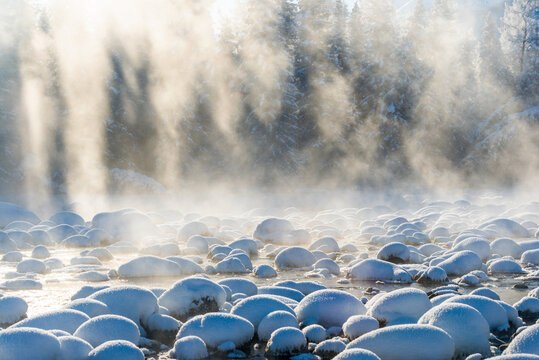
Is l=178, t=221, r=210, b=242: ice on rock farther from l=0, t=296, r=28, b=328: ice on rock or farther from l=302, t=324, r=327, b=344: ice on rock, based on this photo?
l=302, t=324, r=327, b=344: ice on rock

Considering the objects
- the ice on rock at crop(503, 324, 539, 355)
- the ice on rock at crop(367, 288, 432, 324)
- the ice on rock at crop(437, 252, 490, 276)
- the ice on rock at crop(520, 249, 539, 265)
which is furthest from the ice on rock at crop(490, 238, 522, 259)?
the ice on rock at crop(503, 324, 539, 355)

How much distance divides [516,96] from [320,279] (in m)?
31.0

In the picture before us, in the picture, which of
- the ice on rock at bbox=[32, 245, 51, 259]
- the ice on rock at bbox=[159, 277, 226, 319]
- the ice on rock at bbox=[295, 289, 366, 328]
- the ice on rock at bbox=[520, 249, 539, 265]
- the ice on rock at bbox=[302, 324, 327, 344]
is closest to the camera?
the ice on rock at bbox=[302, 324, 327, 344]

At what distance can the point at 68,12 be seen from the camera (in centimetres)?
2620

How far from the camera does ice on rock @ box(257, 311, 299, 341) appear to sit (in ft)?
12.8

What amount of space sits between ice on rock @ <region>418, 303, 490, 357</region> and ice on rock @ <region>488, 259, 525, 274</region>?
9.82 ft

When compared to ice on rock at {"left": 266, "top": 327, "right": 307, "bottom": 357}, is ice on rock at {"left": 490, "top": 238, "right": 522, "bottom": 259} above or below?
below

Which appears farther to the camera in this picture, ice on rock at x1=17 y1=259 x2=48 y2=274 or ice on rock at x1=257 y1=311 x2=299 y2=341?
ice on rock at x1=17 y1=259 x2=48 y2=274

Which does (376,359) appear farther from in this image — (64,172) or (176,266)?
(64,172)

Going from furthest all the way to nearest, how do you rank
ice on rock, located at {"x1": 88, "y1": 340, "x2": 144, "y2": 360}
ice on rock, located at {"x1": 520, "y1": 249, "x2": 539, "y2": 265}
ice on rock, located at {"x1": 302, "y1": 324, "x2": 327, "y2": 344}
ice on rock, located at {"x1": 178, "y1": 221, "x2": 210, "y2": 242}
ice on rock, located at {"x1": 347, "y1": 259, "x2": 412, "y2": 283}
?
ice on rock, located at {"x1": 178, "y1": 221, "x2": 210, "y2": 242} → ice on rock, located at {"x1": 520, "y1": 249, "x2": 539, "y2": 265} → ice on rock, located at {"x1": 347, "y1": 259, "x2": 412, "y2": 283} → ice on rock, located at {"x1": 302, "y1": 324, "x2": 327, "y2": 344} → ice on rock, located at {"x1": 88, "y1": 340, "x2": 144, "y2": 360}

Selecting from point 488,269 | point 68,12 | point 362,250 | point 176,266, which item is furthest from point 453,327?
point 68,12

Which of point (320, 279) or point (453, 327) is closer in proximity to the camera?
point (453, 327)

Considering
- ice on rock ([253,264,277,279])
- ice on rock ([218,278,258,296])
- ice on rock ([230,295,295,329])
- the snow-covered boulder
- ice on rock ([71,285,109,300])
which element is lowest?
ice on rock ([253,264,277,279])

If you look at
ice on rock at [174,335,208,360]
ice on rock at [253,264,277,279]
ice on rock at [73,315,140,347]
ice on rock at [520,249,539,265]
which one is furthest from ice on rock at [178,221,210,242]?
ice on rock at [174,335,208,360]
